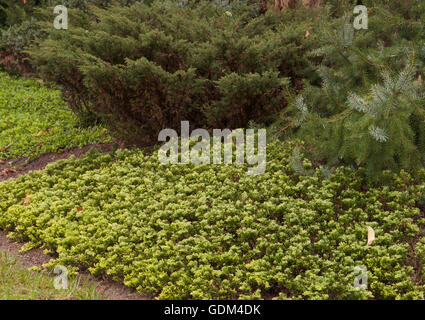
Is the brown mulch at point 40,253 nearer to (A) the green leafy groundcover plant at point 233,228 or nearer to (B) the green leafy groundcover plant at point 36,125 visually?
(A) the green leafy groundcover plant at point 233,228

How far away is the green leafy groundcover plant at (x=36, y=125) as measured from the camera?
742 cm

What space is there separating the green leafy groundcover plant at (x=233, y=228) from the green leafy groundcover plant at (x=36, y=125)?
2107 millimetres

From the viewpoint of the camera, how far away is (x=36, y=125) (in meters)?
8.18

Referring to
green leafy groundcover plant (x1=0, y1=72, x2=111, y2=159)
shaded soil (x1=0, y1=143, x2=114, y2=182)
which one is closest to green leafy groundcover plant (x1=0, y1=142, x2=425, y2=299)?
shaded soil (x1=0, y1=143, x2=114, y2=182)

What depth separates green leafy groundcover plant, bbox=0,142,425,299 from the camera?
3.64 meters

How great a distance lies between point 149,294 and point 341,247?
1.56m

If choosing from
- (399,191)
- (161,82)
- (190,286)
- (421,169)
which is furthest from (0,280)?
(421,169)

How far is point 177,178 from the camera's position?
16.7 feet

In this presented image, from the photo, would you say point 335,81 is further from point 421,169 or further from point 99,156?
point 99,156

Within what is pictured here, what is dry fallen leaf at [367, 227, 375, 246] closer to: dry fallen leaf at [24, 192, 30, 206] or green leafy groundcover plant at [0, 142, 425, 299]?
green leafy groundcover plant at [0, 142, 425, 299]

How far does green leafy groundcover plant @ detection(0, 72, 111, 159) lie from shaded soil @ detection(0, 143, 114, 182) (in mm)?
113

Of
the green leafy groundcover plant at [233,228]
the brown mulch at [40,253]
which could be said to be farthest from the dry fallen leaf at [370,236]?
the brown mulch at [40,253]

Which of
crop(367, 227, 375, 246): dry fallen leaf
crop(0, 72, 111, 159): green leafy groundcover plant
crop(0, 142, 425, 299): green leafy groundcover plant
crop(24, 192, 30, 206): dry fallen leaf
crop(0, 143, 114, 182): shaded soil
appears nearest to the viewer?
crop(0, 142, 425, 299): green leafy groundcover plant

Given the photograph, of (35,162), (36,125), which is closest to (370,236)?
(35,162)
